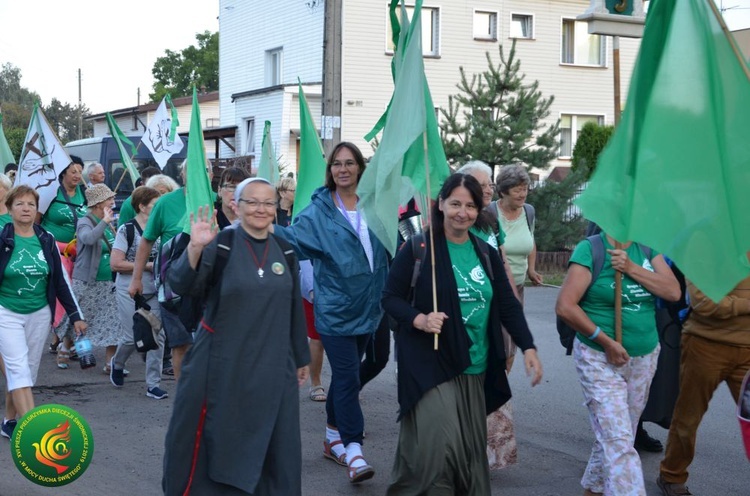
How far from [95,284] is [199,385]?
5592 millimetres

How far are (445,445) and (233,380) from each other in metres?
1.11

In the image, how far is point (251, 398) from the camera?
4984 millimetres

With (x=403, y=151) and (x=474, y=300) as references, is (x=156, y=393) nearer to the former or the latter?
(x=403, y=151)

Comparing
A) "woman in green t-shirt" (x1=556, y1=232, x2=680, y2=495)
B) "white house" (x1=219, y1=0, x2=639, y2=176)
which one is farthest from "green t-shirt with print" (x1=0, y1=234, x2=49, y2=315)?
"white house" (x1=219, y1=0, x2=639, y2=176)

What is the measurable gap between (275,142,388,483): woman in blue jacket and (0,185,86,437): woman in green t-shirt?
182cm

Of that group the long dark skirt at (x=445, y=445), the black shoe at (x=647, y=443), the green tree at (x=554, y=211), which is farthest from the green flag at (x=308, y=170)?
the green tree at (x=554, y=211)

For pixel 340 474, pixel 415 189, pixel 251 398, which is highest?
pixel 415 189

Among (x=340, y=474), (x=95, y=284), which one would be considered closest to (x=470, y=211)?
(x=340, y=474)

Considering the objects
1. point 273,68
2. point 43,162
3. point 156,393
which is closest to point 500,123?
point 43,162

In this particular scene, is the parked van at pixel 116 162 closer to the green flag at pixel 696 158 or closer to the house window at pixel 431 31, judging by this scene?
the house window at pixel 431 31

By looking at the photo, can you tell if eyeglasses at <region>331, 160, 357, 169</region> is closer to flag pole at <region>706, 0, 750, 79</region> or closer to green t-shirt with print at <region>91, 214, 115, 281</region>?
flag pole at <region>706, 0, 750, 79</region>

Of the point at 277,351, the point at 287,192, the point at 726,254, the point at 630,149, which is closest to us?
the point at 726,254

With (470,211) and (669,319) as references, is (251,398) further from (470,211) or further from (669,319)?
(669,319)

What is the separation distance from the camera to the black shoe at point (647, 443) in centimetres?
714
